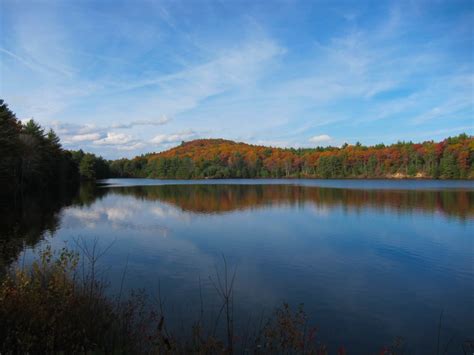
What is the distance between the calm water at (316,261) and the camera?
880 centimetres

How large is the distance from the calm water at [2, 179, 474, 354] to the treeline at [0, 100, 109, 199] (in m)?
10.9

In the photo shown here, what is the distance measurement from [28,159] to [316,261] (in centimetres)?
4223

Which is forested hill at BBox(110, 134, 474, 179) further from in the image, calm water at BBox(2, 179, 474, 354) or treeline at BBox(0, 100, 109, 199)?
calm water at BBox(2, 179, 474, 354)

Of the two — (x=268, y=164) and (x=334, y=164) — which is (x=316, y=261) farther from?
(x=268, y=164)

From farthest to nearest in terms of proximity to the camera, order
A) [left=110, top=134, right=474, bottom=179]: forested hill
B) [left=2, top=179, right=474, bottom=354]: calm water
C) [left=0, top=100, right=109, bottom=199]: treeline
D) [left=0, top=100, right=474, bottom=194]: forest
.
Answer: [left=110, top=134, right=474, bottom=179]: forested hill
[left=0, top=100, right=474, bottom=194]: forest
[left=0, top=100, right=109, bottom=199]: treeline
[left=2, top=179, right=474, bottom=354]: calm water

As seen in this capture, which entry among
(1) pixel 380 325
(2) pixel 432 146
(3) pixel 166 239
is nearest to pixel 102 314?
(1) pixel 380 325

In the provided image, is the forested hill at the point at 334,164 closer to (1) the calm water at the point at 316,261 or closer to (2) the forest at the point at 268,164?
(2) the forest at the point at 268,164

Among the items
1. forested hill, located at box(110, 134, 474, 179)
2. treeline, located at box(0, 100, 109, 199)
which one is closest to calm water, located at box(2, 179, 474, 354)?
treeline, located at box(0, 100, 109, 199)

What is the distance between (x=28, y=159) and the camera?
145 ft

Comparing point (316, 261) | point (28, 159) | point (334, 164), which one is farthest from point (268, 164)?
point (316, 261)

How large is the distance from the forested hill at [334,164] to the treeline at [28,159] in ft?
200

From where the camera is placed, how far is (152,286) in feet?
35.5

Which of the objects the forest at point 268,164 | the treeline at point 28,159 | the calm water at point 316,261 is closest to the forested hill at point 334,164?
the forest at point 268,164

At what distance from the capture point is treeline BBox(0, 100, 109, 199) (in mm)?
34188
